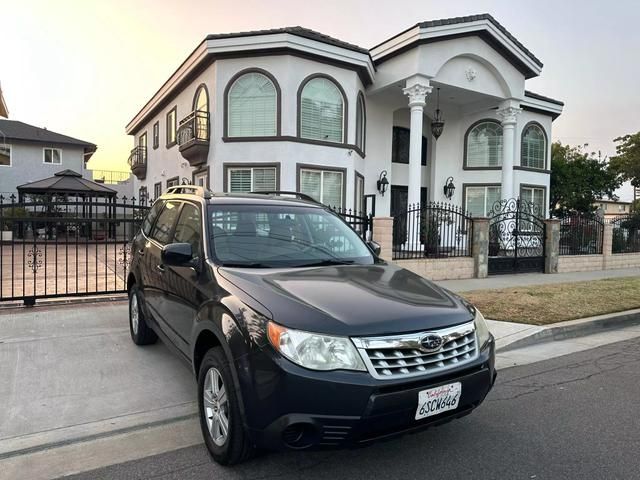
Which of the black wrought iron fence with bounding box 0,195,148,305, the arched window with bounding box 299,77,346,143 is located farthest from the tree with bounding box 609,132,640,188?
the black wrought iron fence with bounding box 0,195,148,305

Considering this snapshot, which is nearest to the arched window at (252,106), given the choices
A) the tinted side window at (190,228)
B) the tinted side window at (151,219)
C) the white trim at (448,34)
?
the white trim at (448,34)

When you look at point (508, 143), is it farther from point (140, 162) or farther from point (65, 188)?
point (140, 162)

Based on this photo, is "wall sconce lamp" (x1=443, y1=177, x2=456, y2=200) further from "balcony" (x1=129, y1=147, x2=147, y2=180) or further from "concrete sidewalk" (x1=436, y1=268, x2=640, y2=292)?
"balcony" (x1=129, y1=147, x2=147, y2=180)

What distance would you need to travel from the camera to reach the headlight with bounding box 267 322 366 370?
258cm

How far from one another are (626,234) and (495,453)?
17.0 metres

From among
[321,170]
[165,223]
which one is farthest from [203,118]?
[165,223]

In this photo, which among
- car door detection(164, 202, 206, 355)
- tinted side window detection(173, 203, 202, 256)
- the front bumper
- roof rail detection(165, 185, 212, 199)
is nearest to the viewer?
the front bumper

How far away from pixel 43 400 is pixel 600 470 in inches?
171

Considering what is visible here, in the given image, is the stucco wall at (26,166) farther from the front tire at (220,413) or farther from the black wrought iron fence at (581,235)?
the front tire at (220,413)

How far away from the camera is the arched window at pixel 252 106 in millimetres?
14352

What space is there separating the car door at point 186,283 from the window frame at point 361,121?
12316 millimetres

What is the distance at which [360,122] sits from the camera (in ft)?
54.5

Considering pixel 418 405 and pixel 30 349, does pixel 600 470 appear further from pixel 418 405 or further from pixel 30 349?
pixel 30 349

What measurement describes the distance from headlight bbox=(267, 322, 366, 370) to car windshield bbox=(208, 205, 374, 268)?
3.50ft
